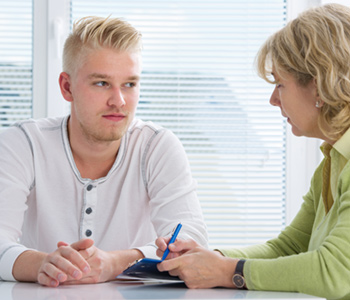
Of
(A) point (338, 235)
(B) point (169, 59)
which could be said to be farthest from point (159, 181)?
(B) point (169, 59)

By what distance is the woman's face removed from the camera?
150 centimetres

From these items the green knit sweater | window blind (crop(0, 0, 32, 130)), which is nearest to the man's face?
the green knit sweater

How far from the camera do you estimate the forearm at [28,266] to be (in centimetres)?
139

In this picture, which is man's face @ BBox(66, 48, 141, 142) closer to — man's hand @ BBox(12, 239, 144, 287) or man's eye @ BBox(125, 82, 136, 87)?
man's eye @ BBox(125, 82, 136, 87)

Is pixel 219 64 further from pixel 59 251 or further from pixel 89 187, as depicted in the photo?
pixel 59 251

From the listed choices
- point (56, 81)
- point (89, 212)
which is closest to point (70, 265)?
point (89, 212)

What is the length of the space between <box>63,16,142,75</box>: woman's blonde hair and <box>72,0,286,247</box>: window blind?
1104mm

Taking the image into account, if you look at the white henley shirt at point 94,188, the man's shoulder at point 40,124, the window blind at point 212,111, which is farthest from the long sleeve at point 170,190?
the window blind at point 212,111

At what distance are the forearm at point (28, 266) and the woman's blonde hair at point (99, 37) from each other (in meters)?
0.74

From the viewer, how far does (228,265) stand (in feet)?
4.08

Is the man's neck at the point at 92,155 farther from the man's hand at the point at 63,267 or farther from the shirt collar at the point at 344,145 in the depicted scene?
the shirt collar at the point at 344,145

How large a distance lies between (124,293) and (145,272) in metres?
0.12

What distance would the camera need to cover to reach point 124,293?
1.17m

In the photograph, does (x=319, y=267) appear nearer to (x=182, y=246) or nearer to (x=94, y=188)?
(x=182, y=246)
